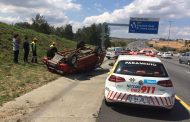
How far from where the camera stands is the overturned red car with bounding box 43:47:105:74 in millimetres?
20344

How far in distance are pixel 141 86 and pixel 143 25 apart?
137 ft

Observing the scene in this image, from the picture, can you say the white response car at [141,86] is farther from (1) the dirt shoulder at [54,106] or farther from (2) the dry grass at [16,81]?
(2) the dry grass at [16,81]

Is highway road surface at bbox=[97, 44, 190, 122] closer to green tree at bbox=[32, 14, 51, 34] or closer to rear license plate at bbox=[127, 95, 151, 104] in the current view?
rear license plate at bbox=[127, 95, 151, 104]

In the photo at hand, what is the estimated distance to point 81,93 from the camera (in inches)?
539

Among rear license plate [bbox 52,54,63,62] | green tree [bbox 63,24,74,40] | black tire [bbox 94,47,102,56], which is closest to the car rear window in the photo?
rear license plate [bbox 52,54,63,62]

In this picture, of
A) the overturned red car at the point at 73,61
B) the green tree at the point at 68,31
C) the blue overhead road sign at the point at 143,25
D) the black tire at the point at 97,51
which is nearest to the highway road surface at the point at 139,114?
the overturned red car at the point at 73,61

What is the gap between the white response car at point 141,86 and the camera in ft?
32.3

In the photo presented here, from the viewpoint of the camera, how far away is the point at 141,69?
1044 centimetres

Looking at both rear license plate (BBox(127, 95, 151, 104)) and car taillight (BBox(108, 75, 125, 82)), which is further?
car taillight (BBox(108, 75, 125, 82))

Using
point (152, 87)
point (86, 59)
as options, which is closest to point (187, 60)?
point (86, 59)

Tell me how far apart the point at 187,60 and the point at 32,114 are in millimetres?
41938

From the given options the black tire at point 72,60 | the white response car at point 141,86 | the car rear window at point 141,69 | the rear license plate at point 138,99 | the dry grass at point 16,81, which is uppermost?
the car rear window at point 141,69

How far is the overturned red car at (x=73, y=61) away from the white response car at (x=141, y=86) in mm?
9990

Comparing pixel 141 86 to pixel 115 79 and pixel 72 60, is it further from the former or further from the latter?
pixel 72 60
